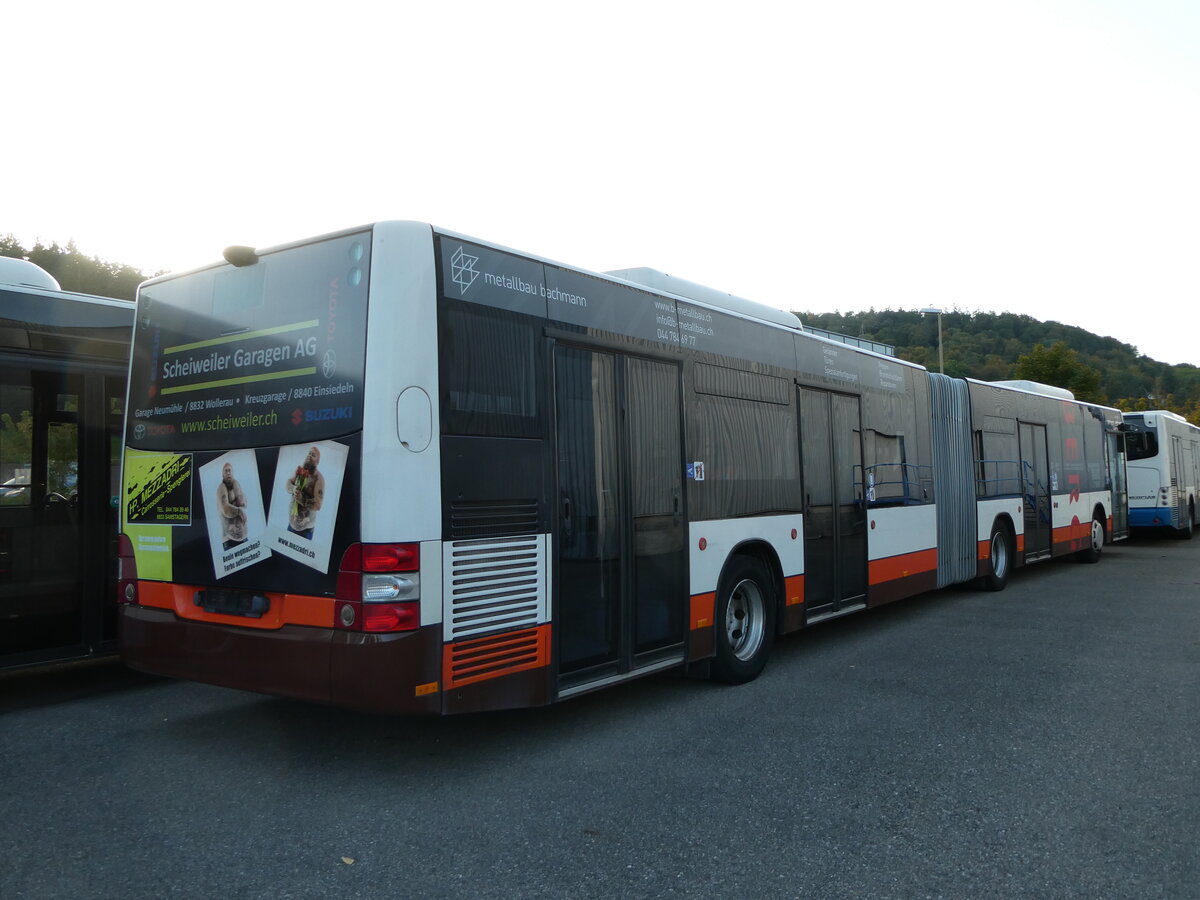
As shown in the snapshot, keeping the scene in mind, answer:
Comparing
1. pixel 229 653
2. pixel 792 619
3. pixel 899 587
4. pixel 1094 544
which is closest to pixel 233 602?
pixel 229 653

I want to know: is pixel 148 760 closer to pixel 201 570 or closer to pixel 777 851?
pixel 201 570

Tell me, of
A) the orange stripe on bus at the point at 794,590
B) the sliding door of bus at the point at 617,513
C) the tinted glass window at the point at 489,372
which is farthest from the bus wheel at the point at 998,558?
the tinted glass window at the point at 489,372

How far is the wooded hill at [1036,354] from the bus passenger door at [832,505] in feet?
125

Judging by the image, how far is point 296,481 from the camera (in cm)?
490

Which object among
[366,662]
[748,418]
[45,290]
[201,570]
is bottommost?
[366,662]

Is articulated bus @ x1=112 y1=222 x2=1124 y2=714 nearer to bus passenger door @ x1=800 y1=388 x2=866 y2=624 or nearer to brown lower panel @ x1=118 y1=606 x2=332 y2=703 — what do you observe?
brown lower panel @ x1=118 y1=606 x2=332 y2=703

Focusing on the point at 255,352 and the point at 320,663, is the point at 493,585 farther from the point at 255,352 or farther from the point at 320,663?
the point at 255,352

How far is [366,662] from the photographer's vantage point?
4543 millimetres

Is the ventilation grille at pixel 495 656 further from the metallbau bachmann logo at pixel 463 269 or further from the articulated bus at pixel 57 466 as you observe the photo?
the articulated bus at pixel 57 466

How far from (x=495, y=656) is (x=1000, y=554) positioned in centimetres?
1013

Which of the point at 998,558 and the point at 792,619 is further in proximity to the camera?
the point at 998,558

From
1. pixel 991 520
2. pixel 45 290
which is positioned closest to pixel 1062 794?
pixel 45 290

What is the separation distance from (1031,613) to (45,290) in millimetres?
10326

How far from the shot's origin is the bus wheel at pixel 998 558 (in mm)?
12656
